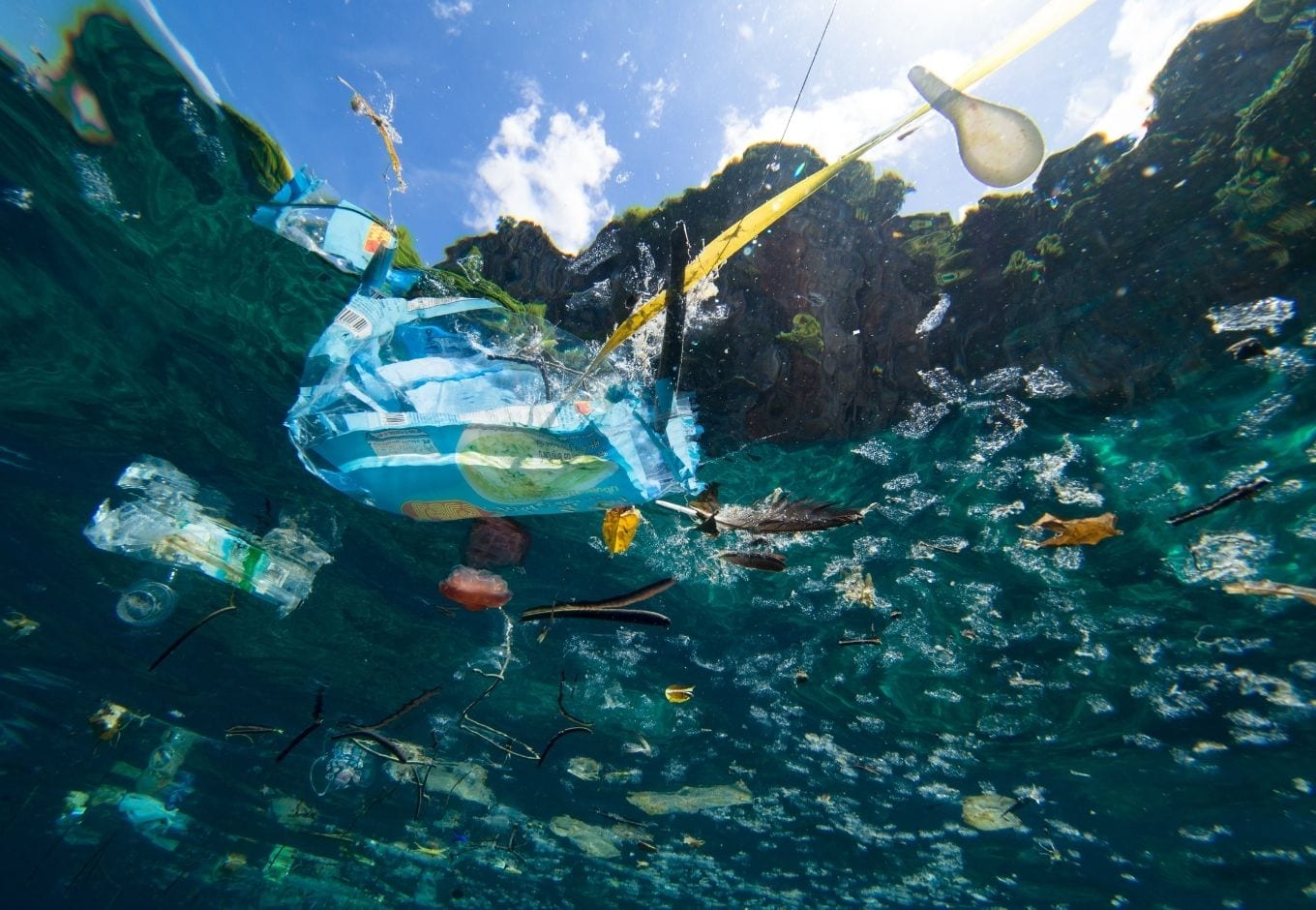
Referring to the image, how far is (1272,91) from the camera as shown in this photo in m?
4.19

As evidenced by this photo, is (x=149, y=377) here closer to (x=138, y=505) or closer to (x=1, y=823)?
(x=138, y=505)

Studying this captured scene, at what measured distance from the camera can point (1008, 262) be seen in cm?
543

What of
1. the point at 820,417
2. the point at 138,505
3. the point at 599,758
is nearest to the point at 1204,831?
the point at 599,758

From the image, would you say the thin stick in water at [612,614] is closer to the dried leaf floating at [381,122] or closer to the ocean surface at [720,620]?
the ocean surface at [720,620]

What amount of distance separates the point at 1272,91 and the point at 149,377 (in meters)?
12.6

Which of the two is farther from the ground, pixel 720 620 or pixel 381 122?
pixel 381 122

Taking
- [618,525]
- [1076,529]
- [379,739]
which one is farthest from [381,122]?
Answer: [1076,529]

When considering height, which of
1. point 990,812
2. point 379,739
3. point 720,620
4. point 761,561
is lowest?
point 379,739

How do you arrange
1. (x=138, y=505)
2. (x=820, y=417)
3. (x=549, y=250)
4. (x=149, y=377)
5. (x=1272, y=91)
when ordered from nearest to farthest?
1. (x=1272, y=91)
2. (x=549, y=250)
3. (x=820, y=417)
4. (x=149, y=377)
5. (x=138, y=505)

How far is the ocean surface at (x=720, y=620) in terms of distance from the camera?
20.1ft

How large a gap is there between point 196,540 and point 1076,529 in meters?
15.0

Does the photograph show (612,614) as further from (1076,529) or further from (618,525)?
(1076,529)

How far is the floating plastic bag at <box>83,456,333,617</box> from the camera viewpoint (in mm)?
9945

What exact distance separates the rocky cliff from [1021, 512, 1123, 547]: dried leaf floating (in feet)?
6.28
